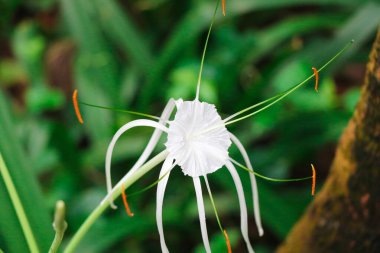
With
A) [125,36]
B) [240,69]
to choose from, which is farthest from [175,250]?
[125,36]

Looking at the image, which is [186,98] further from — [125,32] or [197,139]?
[197,139]

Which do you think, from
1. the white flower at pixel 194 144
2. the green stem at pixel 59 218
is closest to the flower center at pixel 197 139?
the white flower at pixel 194 144

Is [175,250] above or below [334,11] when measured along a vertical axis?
below

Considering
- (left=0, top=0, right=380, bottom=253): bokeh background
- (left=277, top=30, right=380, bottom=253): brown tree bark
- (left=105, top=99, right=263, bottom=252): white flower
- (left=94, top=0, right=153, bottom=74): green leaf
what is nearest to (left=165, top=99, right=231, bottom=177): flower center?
Result: (left=105, top=99, right=263, bottom=252): white flower

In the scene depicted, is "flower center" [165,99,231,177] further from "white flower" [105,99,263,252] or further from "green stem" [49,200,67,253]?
"green stem" [49,200,67,253]

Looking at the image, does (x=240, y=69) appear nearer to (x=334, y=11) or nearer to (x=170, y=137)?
(x=334, y=11)

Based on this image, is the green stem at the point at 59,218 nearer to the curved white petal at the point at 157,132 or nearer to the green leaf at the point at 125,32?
the curved white petal at the point at 157,132
